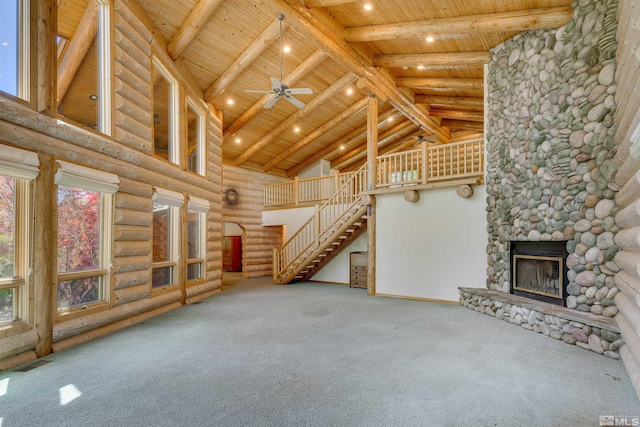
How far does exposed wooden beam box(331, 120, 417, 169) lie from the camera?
1242 centimetres

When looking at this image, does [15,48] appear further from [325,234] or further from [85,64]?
[325,234]

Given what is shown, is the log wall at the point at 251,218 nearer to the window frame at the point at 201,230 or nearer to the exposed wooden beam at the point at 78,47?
the window frame at the point at 201,230

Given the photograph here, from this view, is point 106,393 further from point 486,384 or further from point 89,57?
point 89,57

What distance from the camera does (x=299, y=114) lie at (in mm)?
10031

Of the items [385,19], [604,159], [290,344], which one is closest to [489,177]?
[604,159]

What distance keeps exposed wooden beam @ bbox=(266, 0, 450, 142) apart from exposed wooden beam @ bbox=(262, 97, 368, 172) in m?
1.37

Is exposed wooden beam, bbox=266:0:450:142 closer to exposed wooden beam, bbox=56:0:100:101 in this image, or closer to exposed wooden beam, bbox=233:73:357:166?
exposed wooden beam, bbox=233:73:357:166

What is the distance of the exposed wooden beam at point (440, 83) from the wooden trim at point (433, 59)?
2.75ft

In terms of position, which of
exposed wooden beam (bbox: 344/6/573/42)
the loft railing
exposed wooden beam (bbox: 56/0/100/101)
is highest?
exposed wooden beam (bbox: 344/6/573/42)

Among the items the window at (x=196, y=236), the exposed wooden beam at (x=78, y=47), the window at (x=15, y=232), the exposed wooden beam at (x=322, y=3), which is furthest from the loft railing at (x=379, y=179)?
the window at (x=15, y=232)

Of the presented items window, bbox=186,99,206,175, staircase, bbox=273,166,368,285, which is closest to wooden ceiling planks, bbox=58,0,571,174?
window, bbox=186,99,206,175

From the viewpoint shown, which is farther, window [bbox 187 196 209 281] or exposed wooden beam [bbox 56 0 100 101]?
window [bbox 187 196 209 281]

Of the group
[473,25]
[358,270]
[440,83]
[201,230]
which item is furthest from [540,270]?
[201,230]

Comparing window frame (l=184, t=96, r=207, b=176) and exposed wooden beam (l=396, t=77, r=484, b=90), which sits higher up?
exposed wooden beam (l=396, t=77, r=484, b=90)
